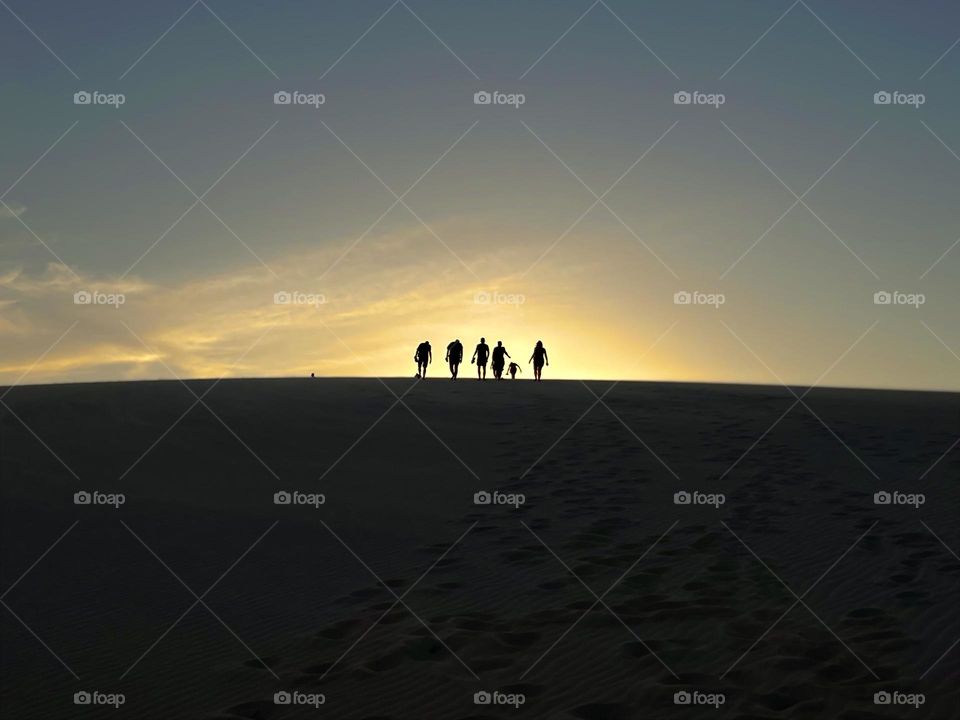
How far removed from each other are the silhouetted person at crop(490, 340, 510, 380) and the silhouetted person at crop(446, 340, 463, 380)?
139 cm

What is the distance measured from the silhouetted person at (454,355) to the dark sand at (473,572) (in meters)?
15.4

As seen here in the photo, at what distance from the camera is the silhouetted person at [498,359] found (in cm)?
3603

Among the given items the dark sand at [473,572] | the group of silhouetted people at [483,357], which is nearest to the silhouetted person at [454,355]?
the group of silhouetted people at [483,357]

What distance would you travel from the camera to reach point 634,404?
89.3ft

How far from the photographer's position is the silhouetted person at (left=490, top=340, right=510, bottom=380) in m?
36.0

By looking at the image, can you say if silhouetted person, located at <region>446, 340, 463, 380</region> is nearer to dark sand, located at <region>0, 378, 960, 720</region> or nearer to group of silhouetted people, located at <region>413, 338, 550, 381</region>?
group of silhouetted people, located at <region>413, 338, 550, 381</region>

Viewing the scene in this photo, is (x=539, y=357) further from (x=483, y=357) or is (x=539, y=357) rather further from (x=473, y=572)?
Result: (x=473, y=572)

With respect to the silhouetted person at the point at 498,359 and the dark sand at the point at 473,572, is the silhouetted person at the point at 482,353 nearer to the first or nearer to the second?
the silhouetted person at the point at 498,359

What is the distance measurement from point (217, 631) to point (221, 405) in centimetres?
1573

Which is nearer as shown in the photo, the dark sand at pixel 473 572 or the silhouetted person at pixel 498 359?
the dark sand at pixel 473 572

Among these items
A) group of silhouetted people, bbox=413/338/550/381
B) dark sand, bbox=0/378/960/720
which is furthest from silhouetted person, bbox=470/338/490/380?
dark sand, bbox=0/378/960/720

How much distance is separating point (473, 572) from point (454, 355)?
83.5ft

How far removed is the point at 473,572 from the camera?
10.5 m

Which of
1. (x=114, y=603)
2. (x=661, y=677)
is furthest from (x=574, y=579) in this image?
(x=114, y=603)
